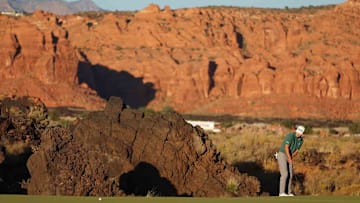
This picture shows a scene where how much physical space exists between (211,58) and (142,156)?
363 ft

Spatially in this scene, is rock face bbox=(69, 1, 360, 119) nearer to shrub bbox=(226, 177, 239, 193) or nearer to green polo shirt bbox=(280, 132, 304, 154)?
shrub bbox=(226, 177, 239, 193)

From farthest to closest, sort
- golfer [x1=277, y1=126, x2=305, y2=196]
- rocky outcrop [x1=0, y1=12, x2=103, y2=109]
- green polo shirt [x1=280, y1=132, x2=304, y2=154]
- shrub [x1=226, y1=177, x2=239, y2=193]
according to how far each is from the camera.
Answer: rocky outcrop [x1=0, y1=12, x2=103, y2=109]
shrub [x1=226, y1=177, x2=239, y2=193]
green polo shirt [x1=280, y1=132, x2=304, y2=154]
golfer [x1=277, y1=126, x2=305, y2=196]

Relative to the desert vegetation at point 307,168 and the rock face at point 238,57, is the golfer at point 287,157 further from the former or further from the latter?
the rock face at point 238,57

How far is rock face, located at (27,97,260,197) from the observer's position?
19.6 meters

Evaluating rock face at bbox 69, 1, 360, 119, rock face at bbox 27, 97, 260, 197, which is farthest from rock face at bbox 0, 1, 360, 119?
rock face at bbox 27, 97, 260, 197

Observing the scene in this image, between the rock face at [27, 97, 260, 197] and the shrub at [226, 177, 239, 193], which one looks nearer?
the rock face at [27, 97, 260, 197]

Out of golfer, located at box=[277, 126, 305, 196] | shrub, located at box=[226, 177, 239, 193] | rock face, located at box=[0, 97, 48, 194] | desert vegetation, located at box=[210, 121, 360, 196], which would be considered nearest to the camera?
golfer, located at box=[277, 126, 305, 196]

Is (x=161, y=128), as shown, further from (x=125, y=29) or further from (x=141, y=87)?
(x=125, y=29)

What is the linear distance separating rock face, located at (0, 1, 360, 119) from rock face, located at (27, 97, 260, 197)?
8084 centimetres

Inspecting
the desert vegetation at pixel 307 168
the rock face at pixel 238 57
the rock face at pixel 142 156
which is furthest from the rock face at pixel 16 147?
the rock face at pixel 238 57

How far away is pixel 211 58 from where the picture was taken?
133 metres

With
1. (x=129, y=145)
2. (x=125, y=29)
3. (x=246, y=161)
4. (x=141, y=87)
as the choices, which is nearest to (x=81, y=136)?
(x=129, y=145)

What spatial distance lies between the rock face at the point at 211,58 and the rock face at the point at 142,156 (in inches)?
3183

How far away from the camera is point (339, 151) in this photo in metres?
33.3
